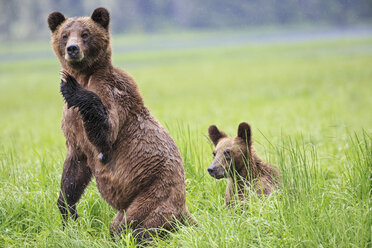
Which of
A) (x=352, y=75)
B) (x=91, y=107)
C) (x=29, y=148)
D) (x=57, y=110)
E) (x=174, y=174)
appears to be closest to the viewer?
(x=91, y=107)

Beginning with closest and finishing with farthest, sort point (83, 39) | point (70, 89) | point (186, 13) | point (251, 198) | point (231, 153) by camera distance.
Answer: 1. point (70, 89)
2. point (83, 39)
3. point (251, 198)
4. point (231, 153)
5. point (186, 13)

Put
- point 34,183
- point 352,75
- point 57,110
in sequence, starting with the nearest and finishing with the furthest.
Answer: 1. point 34,183
2. point 57,110
3. point 352,75

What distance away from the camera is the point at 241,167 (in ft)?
17.3

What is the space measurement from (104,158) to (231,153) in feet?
4.88

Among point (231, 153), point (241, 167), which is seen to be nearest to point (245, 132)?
point (231, 153)

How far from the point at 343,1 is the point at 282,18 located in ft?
37.6

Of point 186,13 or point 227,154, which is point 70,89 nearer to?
point 227,154

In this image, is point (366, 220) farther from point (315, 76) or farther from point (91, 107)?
point (315, 76)

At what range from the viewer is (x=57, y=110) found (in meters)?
18.7

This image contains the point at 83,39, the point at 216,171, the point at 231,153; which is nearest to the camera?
the point at 83,39

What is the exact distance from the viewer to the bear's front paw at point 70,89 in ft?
12.9

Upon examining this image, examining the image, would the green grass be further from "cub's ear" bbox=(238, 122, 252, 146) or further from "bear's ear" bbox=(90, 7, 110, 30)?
"bear's ear" bbox=(90, 7, 110, 30)

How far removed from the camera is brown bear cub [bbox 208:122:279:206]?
197 inches

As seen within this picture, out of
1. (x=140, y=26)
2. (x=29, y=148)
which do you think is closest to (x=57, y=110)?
(x=29, y=148)
